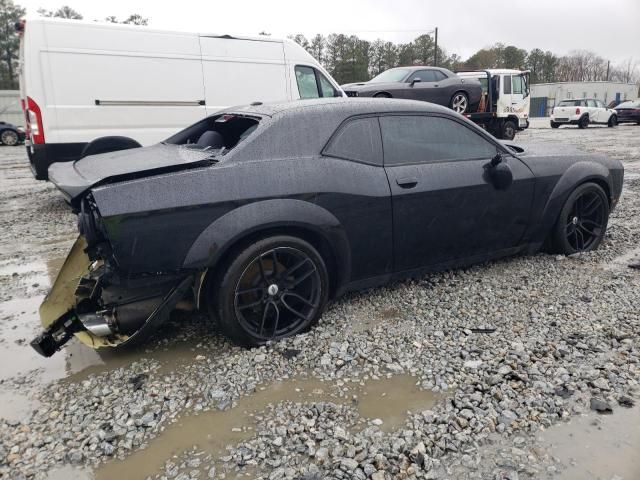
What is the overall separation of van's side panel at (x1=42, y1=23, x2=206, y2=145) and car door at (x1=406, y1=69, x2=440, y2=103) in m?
6.83

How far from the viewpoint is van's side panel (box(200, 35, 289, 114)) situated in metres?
7.55

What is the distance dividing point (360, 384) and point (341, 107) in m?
1.86

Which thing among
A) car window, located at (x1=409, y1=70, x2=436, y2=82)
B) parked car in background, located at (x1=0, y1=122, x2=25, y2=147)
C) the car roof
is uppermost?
car window, located at (x1=409, y1=70, x2=436, y2=82)

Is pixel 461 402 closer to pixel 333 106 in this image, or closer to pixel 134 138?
pixel 333 106

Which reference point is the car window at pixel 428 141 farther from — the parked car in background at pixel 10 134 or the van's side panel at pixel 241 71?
the parked car in background at pixel 10 134

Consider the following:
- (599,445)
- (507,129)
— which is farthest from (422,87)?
(599,445)

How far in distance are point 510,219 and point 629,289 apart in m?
1.03

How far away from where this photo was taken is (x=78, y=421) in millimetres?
2402

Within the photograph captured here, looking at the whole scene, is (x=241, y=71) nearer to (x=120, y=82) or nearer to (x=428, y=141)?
(x=120, y=82)

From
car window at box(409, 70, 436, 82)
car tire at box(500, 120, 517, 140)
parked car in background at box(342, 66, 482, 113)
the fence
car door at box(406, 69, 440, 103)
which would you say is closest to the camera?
parked car in background at box(342, 66, 482, 113)

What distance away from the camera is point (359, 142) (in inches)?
133

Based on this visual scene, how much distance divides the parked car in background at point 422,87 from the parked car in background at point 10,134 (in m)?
14.9

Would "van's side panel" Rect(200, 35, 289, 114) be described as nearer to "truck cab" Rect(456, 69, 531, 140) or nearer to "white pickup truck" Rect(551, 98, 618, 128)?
"truck cab" Rect(456, 69, 531, 140)

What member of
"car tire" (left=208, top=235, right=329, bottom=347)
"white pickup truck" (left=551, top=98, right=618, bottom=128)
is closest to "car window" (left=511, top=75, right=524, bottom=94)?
"white pickup truck" (left=551, top=98, right=618, bottom=128)
